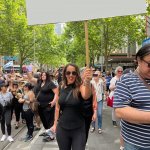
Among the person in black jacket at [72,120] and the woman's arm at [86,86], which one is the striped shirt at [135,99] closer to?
the woman's arm at [86,86]

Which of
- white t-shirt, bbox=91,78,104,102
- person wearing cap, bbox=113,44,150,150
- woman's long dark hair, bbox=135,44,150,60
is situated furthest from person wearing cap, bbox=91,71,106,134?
woman's long dark hair, bbox=135,44,150,60

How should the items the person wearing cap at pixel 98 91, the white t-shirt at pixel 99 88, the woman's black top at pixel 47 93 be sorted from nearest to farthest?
the woman's black top at pixel 47 93 < the person wearing cap at pixel 98 91 < the white t-shirt at pixel 99 88

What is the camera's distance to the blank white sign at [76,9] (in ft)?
14.8

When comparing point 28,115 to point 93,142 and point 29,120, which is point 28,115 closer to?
point 29,120

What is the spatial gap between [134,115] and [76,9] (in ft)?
6.66

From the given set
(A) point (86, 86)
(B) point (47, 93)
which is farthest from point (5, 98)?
(A) point (86, 86)

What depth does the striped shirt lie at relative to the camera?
3.17 m

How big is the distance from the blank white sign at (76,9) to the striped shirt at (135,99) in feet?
4.82

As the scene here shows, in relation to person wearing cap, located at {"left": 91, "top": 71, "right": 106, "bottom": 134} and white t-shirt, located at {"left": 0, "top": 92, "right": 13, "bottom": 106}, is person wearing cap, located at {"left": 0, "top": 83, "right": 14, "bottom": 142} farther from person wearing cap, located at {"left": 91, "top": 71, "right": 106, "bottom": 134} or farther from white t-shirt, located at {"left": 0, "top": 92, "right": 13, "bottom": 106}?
person wearing cap, located at {"left": 91, "top": 71, "right": 106, "bottom": 134}

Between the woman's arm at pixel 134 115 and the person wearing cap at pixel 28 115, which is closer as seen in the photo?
the woman's arm at pixel 134 115

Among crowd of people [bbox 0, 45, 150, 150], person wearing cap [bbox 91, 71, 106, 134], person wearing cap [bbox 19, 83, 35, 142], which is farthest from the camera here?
person wearing cap [bbox 91, 71, 106, 134]

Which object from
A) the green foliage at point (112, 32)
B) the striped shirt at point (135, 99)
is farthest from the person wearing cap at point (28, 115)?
the green foliage at point (112, 32)

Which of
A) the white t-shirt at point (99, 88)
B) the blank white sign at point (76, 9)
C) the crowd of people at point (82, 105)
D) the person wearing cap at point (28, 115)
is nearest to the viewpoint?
the crowd of people at point (82, 105)

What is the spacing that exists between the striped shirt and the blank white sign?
1469mm
